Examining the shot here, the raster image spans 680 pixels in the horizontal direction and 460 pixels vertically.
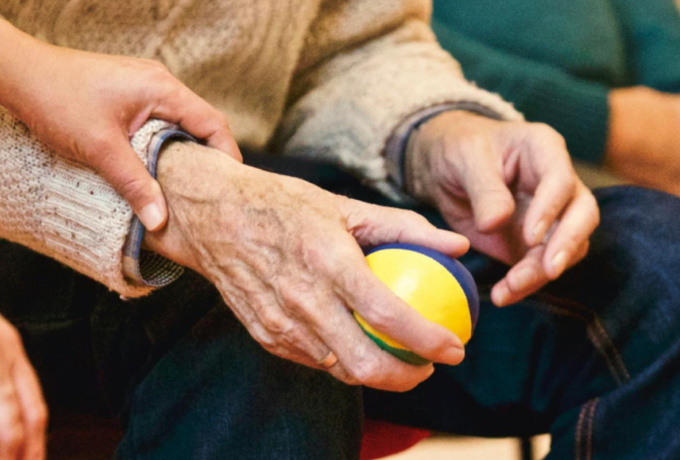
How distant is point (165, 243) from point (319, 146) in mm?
403

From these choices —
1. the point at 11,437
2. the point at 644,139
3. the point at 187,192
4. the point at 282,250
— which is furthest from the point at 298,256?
the point at 644,139

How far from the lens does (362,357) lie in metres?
0.48

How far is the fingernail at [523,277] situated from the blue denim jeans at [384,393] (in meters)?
0.09


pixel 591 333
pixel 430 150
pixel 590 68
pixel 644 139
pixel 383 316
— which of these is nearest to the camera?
pixel 383 316

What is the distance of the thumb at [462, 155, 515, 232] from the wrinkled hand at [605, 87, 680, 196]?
76 centimetres

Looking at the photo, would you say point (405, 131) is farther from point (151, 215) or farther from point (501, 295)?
point (151, 215)

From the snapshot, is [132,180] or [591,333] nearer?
[132,180]

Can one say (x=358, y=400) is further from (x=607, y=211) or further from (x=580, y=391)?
(x=607, y=211)

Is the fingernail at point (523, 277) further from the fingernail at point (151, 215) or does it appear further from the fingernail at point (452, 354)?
the fingernail at point (151, 215)

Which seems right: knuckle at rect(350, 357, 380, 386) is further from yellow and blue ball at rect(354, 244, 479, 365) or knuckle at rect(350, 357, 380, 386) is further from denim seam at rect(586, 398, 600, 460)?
denim seam at rect(586, 398, 600, 460)

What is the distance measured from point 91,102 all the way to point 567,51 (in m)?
1.26

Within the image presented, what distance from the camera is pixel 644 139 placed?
1353 mm

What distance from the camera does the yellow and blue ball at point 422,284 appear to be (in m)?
0.50

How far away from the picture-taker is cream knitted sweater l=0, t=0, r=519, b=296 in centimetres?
59
